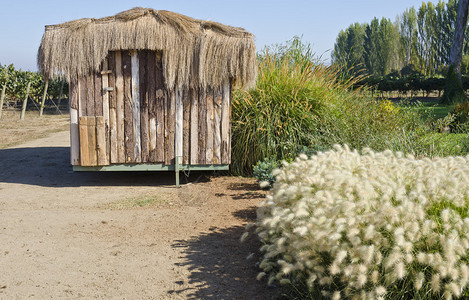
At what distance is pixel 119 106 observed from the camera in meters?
6.77

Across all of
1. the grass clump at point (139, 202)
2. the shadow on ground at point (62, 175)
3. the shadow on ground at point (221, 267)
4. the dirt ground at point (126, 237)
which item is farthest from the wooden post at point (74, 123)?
the shadow on ground at point (221, 267)

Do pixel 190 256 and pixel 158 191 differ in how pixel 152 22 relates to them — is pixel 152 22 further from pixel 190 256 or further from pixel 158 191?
pixel 190 256

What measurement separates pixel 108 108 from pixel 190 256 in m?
3.42

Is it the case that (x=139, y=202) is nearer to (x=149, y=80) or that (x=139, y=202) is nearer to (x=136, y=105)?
(x=136, y=105)

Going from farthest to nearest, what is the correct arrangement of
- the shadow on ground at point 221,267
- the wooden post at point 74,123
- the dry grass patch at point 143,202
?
the wooden post at point 74,123 → the dry grass patch at point 143,202 → the shadow on ground at point 221,267

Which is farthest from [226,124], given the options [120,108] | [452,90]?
[452,90]

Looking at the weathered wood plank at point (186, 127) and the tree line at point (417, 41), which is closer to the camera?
the weathered wood plank at point (186, 127)

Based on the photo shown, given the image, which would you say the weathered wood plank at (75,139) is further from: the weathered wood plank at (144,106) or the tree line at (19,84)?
the tree line at (19,84)

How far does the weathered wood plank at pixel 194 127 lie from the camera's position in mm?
6848

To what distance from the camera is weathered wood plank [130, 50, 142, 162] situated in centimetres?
673

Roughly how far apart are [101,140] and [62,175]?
1.77m

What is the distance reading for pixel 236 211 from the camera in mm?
5664

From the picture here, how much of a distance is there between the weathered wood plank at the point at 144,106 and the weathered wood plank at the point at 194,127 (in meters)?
0.68

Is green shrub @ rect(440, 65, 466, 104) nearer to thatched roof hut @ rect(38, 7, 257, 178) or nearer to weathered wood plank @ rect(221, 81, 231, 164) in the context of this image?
weathered wood plank @ rect(221, 81, 231, 164)
